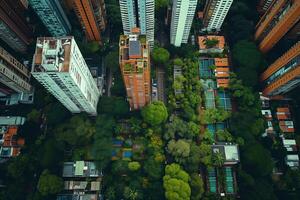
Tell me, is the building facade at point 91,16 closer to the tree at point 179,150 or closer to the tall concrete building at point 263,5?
the tree at point 179,150

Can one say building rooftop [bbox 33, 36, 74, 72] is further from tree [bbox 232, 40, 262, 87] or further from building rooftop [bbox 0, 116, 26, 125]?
tree [bbox 232, 40, 262, 87]

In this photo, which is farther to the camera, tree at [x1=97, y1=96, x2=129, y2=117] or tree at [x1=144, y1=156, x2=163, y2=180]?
tree at [x1=97, y1=96, x2=129, y2=117]

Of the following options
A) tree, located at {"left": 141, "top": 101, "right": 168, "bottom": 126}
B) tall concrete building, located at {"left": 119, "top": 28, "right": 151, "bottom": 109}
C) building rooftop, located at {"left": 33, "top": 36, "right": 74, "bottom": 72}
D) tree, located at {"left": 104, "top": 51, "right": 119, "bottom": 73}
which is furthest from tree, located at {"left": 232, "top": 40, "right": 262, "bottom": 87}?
building rooftop, located at {"left": 33, "top": 36, "right": 74, "bottom": 72}

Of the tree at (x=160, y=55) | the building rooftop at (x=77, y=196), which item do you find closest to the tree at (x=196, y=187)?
the building rooftop at (x=77, y=196)

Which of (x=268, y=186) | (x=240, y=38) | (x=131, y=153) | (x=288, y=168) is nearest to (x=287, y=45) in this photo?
(x=240, y=38)

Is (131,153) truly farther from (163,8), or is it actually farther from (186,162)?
(163,8)
